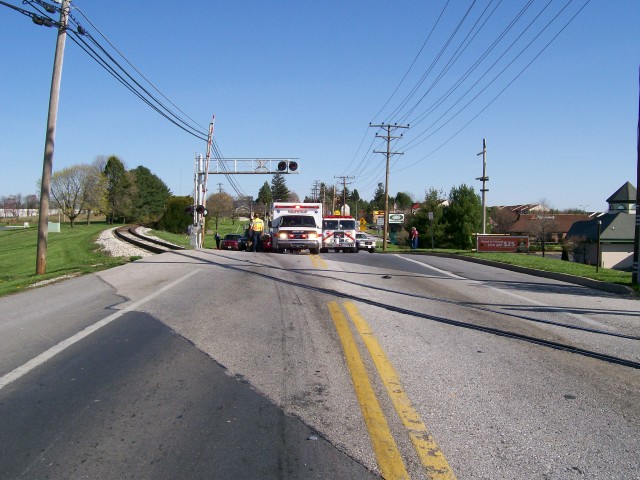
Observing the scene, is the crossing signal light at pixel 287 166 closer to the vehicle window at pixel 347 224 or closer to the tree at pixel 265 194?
the vehicle window at pixel 347 224

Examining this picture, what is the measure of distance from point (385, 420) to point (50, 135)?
16638 millimetres

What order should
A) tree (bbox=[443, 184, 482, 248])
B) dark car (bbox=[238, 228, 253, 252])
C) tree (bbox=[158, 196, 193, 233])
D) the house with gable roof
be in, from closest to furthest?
dark car (bbox=[238, 228, 253, 252])
the house with gable roof
tree (bbox=[443, 184, 482, 248])
tree (bbox=[158, 196, 193, 233])

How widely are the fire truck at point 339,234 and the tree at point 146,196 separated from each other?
66635 mm

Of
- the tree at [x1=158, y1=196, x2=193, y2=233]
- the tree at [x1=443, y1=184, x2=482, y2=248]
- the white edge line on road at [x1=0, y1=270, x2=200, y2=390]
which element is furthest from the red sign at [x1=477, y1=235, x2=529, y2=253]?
the tree at [x1=158, y1=196, x2=193, y2=233]

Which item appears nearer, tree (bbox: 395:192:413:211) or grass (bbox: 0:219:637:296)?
grass (bbox: 0:219:637:296)

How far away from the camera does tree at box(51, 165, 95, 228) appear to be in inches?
3342

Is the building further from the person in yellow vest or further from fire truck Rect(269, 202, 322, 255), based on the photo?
fire truck Rect(269, 202, 322, 255)

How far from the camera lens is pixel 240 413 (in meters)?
5.01

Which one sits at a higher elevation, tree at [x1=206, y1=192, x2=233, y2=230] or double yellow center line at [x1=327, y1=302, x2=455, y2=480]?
tree at [x1=206, y1=192, x2=233, y2=230]

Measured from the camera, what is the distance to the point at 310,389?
568cm

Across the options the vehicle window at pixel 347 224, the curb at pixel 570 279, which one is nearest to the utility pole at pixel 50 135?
the curb at pixel 570 279

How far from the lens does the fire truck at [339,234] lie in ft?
118

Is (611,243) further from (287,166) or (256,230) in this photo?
(256,230)

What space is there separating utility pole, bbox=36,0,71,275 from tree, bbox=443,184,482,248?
172 ft
